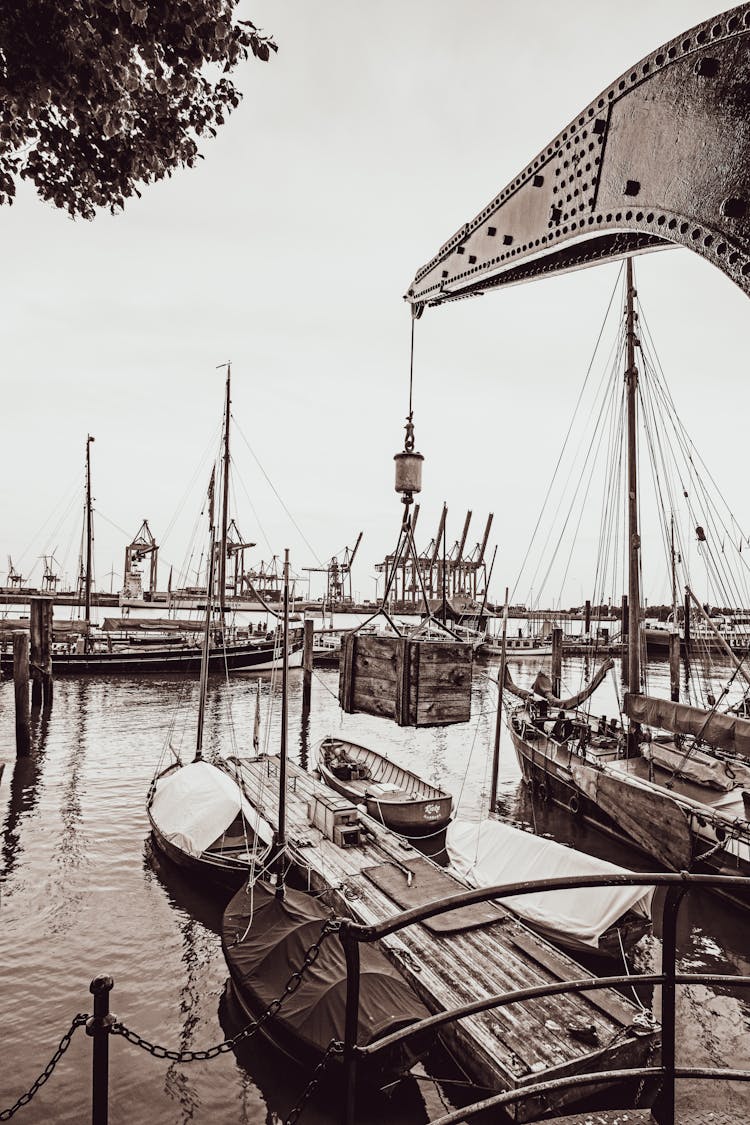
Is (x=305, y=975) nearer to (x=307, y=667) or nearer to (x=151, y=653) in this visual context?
(x=307, y=667)

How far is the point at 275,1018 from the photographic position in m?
7.61

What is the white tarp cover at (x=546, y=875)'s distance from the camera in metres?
10.2

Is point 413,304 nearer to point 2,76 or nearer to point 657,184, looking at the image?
point 657,184

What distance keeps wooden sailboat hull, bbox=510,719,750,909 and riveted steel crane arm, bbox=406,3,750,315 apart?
1272 centimetres

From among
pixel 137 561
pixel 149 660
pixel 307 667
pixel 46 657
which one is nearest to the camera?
pixel 46 657

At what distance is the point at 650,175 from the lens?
267 centimetres

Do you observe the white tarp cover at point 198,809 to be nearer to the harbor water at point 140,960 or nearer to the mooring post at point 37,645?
the harbor water at point 140,960

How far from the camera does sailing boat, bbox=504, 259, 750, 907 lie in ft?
41.8

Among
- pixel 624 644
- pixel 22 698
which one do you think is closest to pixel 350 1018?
pixel 22 698

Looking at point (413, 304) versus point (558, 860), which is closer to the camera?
point (413, 304)

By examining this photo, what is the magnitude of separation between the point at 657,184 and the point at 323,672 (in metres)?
50.7

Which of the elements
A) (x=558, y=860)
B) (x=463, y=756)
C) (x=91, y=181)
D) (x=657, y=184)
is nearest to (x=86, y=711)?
(x=463, y=756)

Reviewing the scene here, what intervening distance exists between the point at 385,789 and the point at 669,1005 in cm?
1489

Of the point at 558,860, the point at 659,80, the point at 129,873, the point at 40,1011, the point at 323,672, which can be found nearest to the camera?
the point at 659,80
